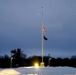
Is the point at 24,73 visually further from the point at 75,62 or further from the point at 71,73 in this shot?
the point at 75,62

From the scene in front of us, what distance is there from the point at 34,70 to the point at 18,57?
87724mm

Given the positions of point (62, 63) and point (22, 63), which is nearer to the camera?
point (62, 63)

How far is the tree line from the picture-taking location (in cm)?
9875

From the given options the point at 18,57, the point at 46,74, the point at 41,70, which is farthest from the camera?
the point at 18,57

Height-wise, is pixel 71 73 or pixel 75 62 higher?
pixel 75 62

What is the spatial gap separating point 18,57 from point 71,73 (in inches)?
3513

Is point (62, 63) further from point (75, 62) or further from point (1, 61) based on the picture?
point (1, 61)

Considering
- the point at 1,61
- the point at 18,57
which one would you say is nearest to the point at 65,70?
the point at 1,61

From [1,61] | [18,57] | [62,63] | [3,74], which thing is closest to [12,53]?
[18,57]

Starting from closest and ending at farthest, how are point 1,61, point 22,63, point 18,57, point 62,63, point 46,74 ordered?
point 46,74
point 62,63
point 22,63
point 1,61
point 18,57

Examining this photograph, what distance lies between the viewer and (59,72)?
34.6 metres

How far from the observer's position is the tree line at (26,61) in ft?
324

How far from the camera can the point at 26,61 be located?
361ft

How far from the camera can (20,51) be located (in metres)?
130
